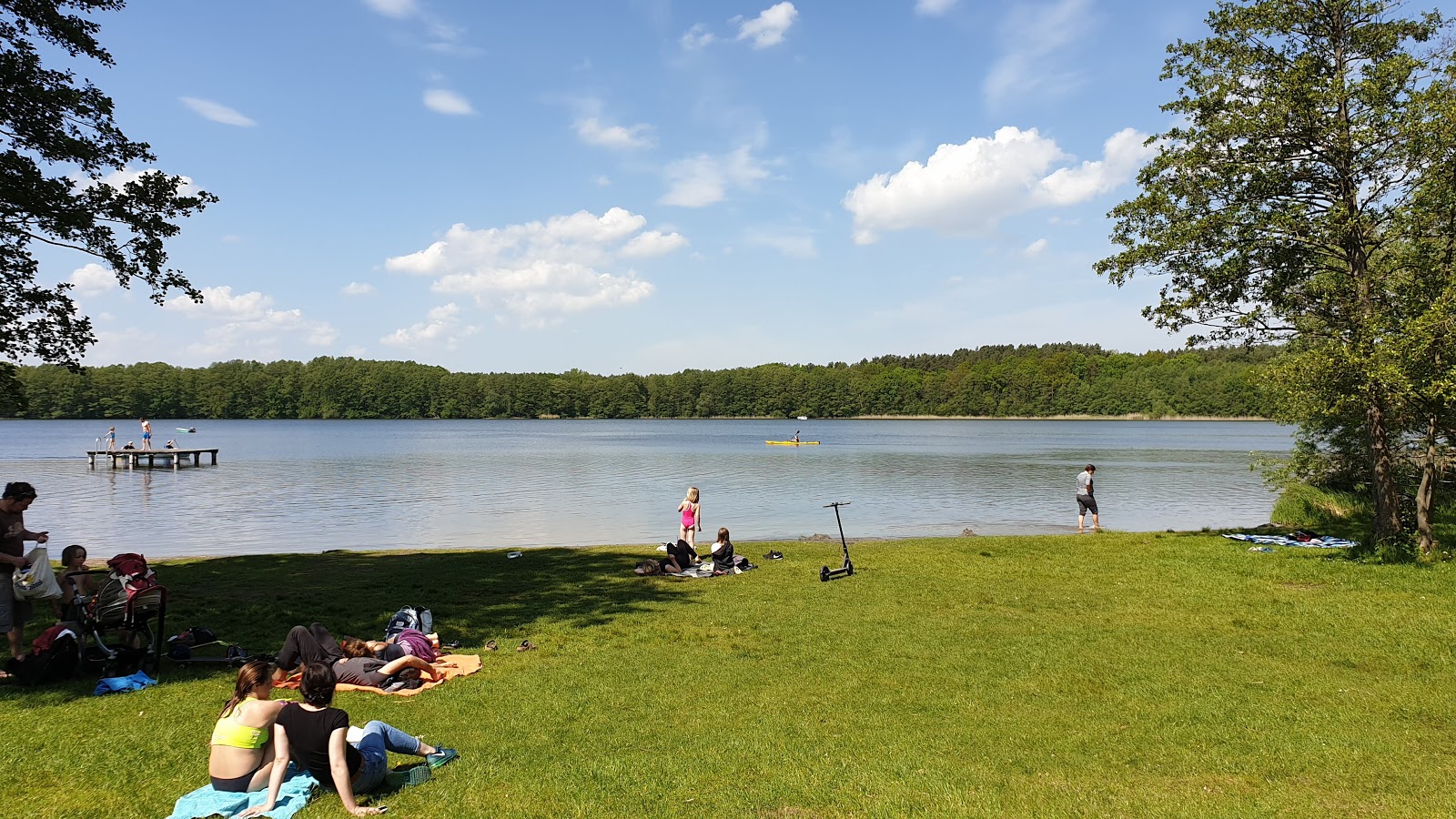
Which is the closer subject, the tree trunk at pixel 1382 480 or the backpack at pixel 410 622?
the backpack at pixel 410 622

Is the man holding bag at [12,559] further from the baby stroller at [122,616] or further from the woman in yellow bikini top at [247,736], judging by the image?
the woman in yellow bikini top at [247,736]

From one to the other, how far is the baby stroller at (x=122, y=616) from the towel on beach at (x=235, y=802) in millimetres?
3580

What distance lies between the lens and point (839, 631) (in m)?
11.3

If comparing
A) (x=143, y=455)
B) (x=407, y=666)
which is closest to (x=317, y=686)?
(x=407, y=666)

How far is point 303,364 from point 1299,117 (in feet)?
700

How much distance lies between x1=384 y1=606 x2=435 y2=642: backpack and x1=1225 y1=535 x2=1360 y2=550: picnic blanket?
16.6 meters

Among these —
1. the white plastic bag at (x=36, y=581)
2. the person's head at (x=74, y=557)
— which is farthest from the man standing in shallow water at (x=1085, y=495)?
the white plastic bag at (x=36, y=581)

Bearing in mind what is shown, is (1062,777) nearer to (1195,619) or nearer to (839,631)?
(839,631)

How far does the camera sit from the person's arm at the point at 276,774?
5773mm

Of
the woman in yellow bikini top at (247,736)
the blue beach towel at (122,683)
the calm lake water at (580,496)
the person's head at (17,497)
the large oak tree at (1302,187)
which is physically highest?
the large oak tree at (1302,187)

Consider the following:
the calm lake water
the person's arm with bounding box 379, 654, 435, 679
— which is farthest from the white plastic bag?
the calm lake water

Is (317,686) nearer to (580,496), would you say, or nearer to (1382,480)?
(1382,480)

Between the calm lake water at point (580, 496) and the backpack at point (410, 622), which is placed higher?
the backpack at point (410, 622)

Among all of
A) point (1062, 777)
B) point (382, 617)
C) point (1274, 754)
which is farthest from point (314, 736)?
point (1274, 754)
